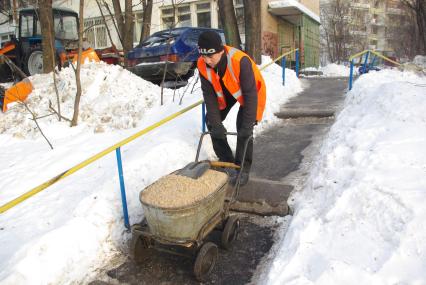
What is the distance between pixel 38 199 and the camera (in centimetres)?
460

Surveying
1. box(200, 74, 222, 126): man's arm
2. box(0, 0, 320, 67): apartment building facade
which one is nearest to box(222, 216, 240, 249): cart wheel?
box(200, 74, 222, 126): man's arm

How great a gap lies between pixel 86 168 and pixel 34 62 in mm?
8781

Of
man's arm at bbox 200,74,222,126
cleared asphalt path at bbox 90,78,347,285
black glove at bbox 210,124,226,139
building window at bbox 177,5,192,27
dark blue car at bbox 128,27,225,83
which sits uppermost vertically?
building window at bbox 177,5,192,27

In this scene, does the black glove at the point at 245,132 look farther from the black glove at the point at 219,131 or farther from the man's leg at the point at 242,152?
the black glove at the point at 219,131

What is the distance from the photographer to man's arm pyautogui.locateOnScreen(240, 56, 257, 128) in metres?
3.86

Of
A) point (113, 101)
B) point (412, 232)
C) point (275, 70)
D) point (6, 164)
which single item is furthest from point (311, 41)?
point (412, 232)

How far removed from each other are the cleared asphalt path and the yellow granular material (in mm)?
751

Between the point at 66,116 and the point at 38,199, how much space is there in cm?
382

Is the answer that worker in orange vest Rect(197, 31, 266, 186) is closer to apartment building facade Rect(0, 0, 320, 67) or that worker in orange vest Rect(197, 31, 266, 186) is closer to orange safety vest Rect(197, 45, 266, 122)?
orange safety vest Rect(197, 45, 266, 122)

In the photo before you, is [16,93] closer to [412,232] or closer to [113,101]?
[113,101]

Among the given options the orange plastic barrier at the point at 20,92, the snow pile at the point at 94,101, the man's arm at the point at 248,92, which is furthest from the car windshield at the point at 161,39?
the man's arm at the point at 248,92

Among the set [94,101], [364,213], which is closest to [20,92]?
[94,101]

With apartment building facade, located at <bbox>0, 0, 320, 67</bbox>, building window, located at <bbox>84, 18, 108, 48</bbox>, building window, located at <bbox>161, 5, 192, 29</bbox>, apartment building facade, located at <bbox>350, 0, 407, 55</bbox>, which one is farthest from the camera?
apartment building facade, located at <bbox>350, 0, 407, 55</bbox>

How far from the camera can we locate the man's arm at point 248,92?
3.86m
